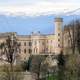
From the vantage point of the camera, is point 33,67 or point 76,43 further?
point 76,43

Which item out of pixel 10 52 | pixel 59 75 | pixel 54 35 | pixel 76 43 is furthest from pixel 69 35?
pixel 54 35

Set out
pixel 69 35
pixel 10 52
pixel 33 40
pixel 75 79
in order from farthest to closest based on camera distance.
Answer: pixel 33 40, pixel 69 35, pixel 10 52, pixel 75 79

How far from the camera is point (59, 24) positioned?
53.3 m

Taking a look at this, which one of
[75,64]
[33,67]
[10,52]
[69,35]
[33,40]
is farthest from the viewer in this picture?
[33,40]

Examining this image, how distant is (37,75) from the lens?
1068 inches

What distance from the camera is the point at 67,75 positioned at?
20.2 meters

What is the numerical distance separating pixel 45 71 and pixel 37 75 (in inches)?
24.9

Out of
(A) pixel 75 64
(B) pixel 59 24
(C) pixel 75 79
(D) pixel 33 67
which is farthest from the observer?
(B) pixel 59 24

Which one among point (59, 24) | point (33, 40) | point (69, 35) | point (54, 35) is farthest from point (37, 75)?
point (33, 40)

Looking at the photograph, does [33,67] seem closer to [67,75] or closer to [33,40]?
[67,75]

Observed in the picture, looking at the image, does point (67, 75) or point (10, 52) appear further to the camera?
point (10, 52)

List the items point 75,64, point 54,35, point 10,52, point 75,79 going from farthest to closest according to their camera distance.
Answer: point 54,35 < point 10,52 < point 75,64 < point 75,79

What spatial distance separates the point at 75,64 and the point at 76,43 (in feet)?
45.5

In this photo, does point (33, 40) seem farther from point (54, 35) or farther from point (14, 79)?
point (14, 79)
